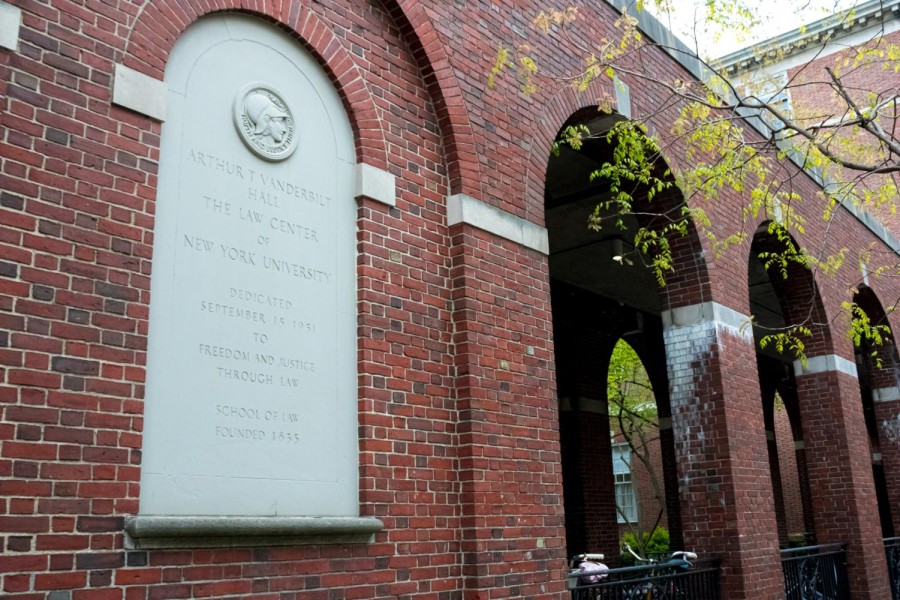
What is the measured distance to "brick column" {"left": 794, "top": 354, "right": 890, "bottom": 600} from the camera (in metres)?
13.2

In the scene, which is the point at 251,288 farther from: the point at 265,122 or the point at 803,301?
the point at 803,301

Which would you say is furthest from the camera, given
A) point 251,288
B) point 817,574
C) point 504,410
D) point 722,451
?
point 817,574

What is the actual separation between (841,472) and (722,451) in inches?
186

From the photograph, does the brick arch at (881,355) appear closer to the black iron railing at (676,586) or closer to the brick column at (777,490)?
the brick column at (777,490)

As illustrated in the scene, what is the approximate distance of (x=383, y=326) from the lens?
6.10 m

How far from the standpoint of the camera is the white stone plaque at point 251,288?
4.84 m

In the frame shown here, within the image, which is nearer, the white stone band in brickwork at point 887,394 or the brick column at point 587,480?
the brick column at point 587,480

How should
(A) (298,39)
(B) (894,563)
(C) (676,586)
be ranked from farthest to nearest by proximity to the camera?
1. (B) (894,563)
2. (C) (676,586)
3. (A) (298,39)

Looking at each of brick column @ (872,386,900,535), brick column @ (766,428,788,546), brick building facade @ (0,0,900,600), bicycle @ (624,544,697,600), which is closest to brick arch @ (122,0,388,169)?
brick building facade @ (0,0,900,600)

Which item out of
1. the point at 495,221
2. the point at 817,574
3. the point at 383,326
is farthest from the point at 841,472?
the point at 383,326

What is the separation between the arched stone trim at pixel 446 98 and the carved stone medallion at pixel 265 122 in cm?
150

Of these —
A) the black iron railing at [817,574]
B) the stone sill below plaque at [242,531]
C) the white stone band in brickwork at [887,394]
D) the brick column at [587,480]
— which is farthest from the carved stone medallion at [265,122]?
the white stone band in brickwork at [887,394]

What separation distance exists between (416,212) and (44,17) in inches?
115

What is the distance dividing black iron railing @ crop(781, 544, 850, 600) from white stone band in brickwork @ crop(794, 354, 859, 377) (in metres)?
2.69
